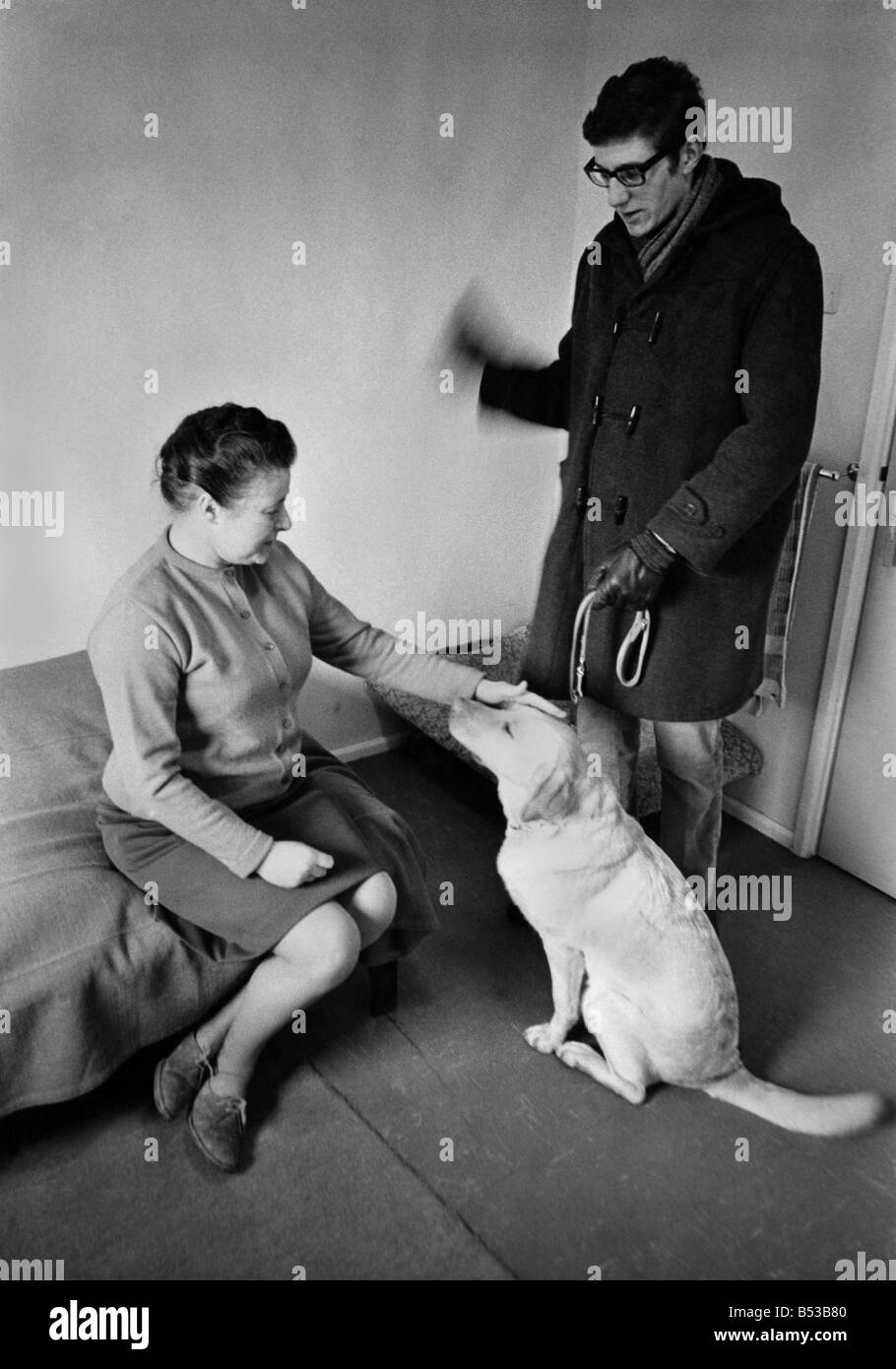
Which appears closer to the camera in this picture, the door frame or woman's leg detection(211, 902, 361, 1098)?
woman's leg detection(211, 902, 361, 1098)

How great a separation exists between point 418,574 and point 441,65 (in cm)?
128

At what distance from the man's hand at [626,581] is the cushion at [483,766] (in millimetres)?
680

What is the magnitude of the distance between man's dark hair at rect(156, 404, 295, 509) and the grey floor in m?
1.08

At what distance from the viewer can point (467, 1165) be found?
1.96 meters

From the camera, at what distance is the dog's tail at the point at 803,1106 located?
1.98 metres

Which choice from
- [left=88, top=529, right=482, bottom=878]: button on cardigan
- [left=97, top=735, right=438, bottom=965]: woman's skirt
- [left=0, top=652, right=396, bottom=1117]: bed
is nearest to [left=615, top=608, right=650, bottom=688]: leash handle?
[left=88, top=529, right=482, bottom=878]: button on cardigan

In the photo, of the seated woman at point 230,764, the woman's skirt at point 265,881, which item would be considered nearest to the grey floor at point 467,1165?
the seated woman at point 230,764

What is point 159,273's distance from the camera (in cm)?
252

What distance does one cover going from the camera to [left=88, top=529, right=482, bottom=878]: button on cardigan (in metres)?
1.78

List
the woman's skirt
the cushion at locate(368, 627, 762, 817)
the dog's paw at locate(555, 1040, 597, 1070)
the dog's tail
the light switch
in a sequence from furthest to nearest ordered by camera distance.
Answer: the cushion at locate(368, 627, 762, 817) < the light switch < the dog's paw at locate(555, 1040, 597, 1070) < the dog's tail < the woman's skirt

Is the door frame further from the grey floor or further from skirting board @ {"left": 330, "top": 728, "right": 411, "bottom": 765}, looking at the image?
skirting board @ {"left": 330, "top": 728, "right": 411, "bottom": 765}

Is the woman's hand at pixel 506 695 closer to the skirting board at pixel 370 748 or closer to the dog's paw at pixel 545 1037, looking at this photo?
the dog's paw at pixel 545 1037
